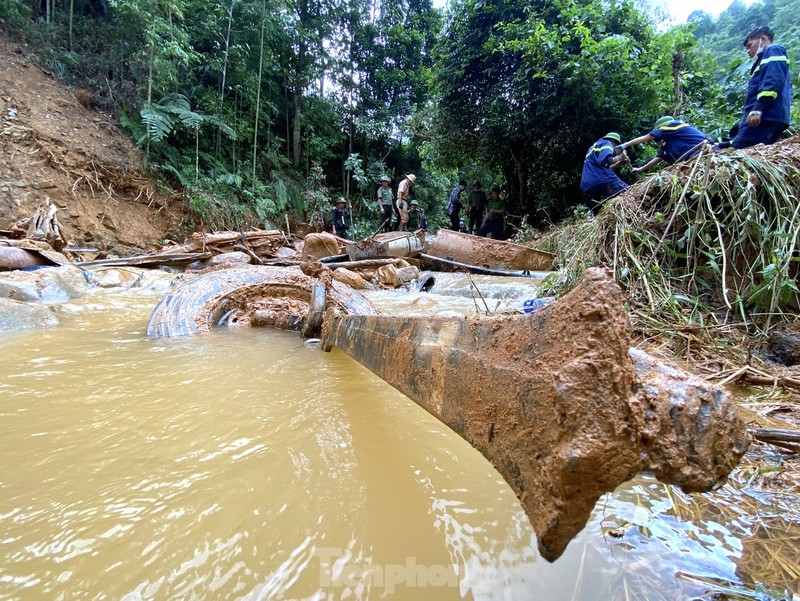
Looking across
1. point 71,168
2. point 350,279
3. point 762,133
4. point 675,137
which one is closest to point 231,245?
point 350,279

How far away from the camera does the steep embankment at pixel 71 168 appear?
791cm

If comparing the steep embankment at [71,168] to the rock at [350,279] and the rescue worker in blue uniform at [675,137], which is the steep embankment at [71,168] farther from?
the rescue worker in blue uniform at [675,137]

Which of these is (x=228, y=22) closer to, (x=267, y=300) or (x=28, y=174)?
(x=28, y=174)

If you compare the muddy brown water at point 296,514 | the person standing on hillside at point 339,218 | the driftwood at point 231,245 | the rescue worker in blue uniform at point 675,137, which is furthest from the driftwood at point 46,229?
the rescue worker in blue uniform at point 675,137

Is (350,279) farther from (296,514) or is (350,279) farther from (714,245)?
(296,514)

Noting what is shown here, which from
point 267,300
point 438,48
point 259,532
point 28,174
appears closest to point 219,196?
point 28,174

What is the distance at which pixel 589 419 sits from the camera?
48cm

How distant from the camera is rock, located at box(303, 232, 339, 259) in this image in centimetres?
735

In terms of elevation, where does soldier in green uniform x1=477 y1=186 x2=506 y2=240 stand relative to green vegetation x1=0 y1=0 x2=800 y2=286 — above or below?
below

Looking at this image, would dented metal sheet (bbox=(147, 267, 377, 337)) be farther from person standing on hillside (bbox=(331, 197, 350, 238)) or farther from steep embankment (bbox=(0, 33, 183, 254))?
person standing on hillside (bbox=(331, 197, 350, 238))

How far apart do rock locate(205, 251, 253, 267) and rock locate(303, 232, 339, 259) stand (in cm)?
108

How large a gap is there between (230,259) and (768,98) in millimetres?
7588

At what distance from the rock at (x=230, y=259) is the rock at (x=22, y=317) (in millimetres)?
4016

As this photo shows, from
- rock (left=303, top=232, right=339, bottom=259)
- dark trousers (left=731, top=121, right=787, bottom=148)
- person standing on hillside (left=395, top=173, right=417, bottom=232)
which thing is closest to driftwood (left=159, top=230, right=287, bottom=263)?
rock (left=303, top=232, right=339, bottom=259)
